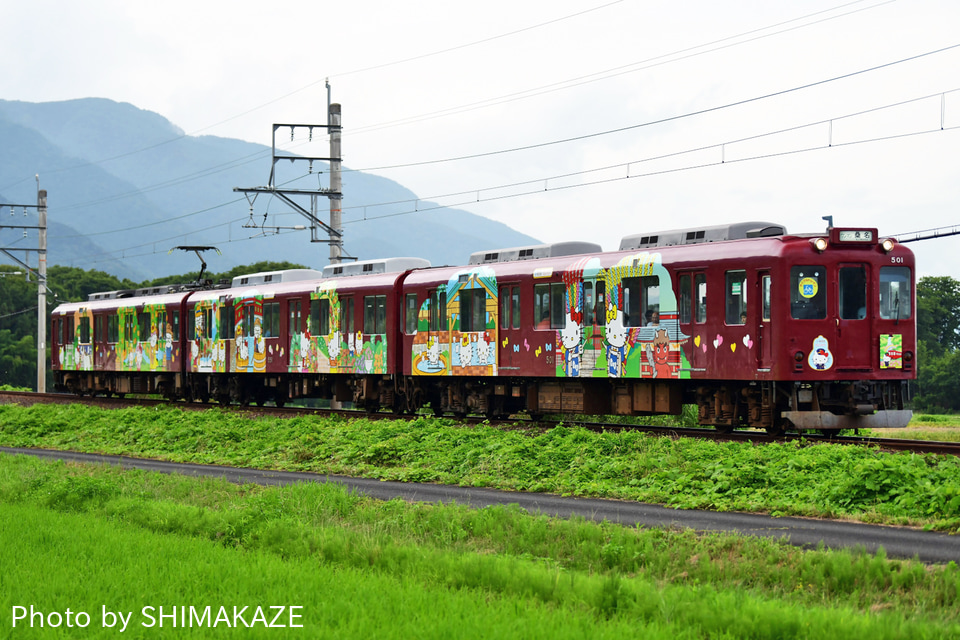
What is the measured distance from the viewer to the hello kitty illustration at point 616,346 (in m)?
22.9

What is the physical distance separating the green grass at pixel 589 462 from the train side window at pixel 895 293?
4831mm

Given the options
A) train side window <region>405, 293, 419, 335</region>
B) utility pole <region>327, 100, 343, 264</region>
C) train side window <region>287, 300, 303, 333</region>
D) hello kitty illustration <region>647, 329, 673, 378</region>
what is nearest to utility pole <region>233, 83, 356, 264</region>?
utility pole <region>327, 100, 343, 264</region>

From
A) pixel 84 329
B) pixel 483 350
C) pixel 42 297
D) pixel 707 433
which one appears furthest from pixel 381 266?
pixel 42 297

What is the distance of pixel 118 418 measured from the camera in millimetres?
32062

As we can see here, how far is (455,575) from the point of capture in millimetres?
9844

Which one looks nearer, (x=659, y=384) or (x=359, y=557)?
(x=359, y=557)

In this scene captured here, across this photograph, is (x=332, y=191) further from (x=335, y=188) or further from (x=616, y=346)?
(x=616, y=346)

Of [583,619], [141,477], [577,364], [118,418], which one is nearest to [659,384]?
[577,364]

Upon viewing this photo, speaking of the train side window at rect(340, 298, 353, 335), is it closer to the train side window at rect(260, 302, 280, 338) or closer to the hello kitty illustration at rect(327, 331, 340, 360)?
the hello kitty illustration at rect(327, 331, 340, 360)

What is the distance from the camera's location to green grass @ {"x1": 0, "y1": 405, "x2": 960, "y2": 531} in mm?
13773

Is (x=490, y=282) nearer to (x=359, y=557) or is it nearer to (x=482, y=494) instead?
Result: (x=482, y=494)

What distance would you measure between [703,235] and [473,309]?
7.02 metres

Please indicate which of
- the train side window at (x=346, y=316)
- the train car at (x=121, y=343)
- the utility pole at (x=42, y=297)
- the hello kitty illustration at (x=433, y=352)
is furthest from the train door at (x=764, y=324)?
the utility pole at (x=42, y=297)

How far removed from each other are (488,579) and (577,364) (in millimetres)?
14659
